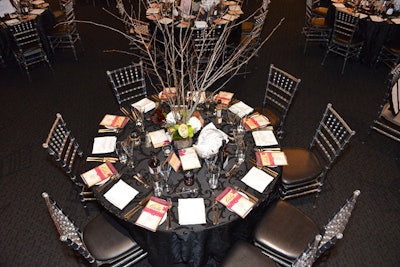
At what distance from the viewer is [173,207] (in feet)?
7.00

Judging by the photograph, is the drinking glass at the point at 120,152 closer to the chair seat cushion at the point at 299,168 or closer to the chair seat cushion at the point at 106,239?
the chair seat cushion at the point at 106,239

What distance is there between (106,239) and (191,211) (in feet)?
2.22

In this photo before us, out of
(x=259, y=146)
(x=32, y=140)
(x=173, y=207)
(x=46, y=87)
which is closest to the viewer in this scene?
(x=173, y=207)

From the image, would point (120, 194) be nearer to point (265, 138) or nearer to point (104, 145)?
point (104, 145)

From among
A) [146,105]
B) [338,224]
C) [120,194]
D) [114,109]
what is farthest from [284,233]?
[114,109]

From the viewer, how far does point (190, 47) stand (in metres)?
3.42

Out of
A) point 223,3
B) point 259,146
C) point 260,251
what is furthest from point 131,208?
point 223,3

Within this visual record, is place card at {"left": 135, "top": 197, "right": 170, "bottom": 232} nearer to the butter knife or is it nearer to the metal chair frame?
the butter knife

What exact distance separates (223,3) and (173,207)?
12.4 ft

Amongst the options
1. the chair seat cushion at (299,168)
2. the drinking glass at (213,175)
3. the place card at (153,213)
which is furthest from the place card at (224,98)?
the place card at (153,213)

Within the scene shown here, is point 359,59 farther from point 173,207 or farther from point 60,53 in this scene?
point 60,53

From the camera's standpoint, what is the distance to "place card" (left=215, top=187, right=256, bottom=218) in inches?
82.9

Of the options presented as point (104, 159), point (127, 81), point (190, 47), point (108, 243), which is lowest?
point (108, 243)

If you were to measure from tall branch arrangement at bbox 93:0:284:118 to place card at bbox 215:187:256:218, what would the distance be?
0.65 m
